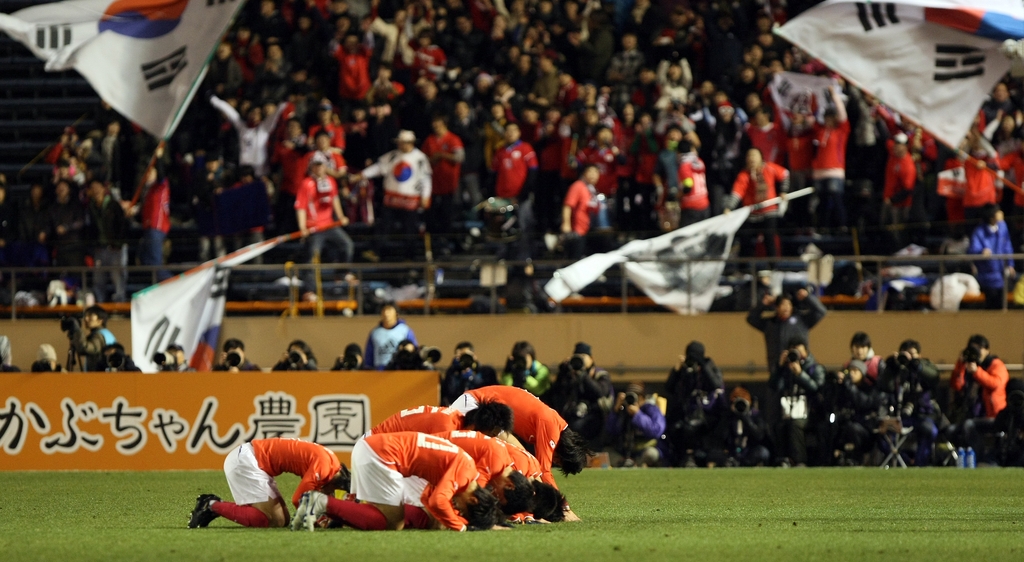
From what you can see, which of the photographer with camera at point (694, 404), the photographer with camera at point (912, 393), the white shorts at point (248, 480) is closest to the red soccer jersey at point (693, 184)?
the photographer with camera at point (694, 404)

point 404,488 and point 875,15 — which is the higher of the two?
point 875,15

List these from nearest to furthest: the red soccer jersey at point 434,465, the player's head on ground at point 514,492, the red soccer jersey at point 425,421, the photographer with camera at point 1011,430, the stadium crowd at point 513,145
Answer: the red soccer jersey at point 434,465 → the player's head on ground at point 514,492 → the red soccer jersey at point 425,421 → the photographer with camera at point 1011,430 → the stadium crowd at point 513,145

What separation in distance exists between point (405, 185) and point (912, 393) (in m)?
8.18

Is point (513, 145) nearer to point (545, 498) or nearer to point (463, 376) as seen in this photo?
point (463, 376)

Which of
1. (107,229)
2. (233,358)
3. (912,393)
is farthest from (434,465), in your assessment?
(107,229)

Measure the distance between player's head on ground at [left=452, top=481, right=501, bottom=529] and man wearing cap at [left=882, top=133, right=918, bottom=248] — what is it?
12.9 metres

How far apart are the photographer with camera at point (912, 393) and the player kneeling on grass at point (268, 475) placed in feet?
30.4

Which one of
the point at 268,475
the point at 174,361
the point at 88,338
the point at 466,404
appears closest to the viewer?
the point at 268,475

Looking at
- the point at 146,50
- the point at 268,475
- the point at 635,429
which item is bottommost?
the point at 635,429

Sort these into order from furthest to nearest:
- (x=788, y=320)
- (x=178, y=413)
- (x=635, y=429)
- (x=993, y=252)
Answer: (x=993, y=252) < (x=788, y=320) < (x=635, y=429) < (x=178, y=413)

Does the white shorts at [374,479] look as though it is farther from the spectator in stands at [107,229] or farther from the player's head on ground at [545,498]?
the spectator in stands at [107,229]

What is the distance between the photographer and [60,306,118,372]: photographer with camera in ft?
66.8

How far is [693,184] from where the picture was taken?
22.7 metres

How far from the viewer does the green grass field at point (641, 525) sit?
390 inches
